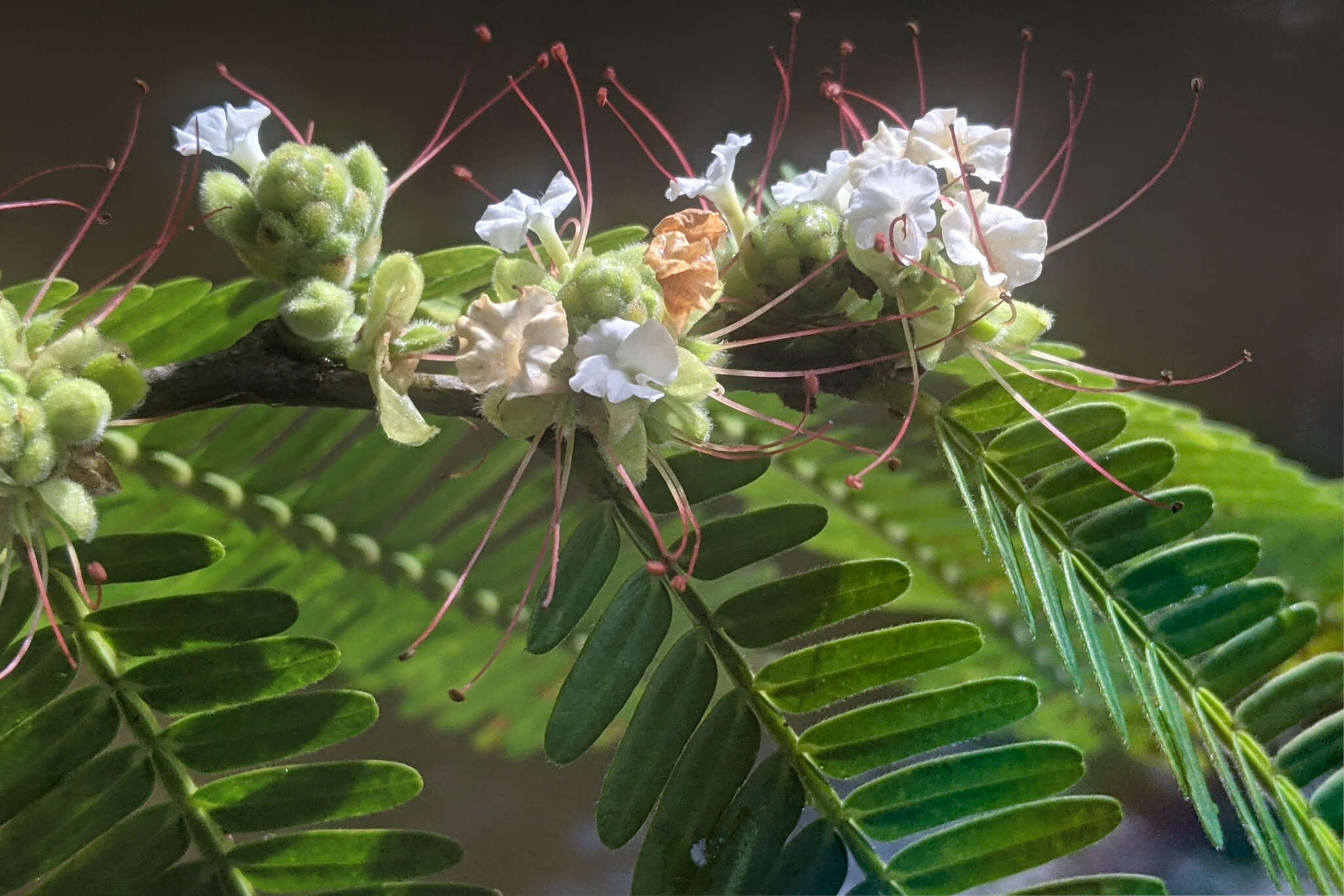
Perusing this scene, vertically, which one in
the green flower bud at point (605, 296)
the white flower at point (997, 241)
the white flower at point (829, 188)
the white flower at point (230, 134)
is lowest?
the green flower bud at point (605, 296)

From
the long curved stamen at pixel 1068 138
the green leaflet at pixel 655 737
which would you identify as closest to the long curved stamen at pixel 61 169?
the green leaflet at pixel 655 737

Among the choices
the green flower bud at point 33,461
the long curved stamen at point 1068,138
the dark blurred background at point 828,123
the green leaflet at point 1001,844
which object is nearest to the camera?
the green flower bud at point 33,461

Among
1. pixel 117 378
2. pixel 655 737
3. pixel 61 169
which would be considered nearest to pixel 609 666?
pixel 655 737

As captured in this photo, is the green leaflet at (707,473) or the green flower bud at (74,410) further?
the green leaflet at (707,473)

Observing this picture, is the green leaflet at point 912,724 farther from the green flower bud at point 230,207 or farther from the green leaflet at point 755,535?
the green flower bud at point 230,207

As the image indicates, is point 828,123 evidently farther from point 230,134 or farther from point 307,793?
point 307,793

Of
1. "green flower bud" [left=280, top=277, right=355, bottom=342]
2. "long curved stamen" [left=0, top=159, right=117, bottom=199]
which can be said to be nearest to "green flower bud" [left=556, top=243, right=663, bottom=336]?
"green flower bud" [left=280, top=277, right=355, bottom=342]
